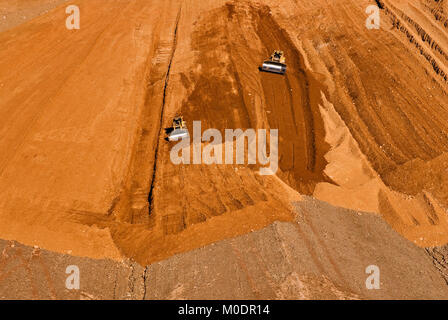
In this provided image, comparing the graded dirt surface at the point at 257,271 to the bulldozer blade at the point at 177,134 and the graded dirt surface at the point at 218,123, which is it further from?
the bulldozer blade at the point at 177,134

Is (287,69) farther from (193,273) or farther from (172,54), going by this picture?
(193,273)

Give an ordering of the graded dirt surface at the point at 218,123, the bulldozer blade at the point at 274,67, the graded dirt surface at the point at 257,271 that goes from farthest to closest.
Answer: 1. the bulldozer blade at the point at 274,67
2. the graded dirt surface at the point at 218,123
3. the graded dirt surface at the point at 257,271

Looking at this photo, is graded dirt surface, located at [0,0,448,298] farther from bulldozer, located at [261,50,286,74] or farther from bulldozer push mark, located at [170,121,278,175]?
bulldozer, located at [261,50,286,74]

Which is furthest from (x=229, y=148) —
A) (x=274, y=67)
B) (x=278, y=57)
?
(x=278, y=57)

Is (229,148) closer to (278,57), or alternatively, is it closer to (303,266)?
(303,266)

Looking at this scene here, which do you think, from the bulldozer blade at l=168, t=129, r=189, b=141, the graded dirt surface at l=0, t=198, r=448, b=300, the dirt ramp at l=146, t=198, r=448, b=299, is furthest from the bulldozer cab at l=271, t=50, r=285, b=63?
the graded dirt surface at l=0, t=198, r=448, b=300

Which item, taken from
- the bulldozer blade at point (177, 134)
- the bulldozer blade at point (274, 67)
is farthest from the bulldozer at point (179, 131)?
the bulldozer blade at point (274, 67)

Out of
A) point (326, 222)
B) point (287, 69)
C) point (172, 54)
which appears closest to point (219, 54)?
point (172, 54)
